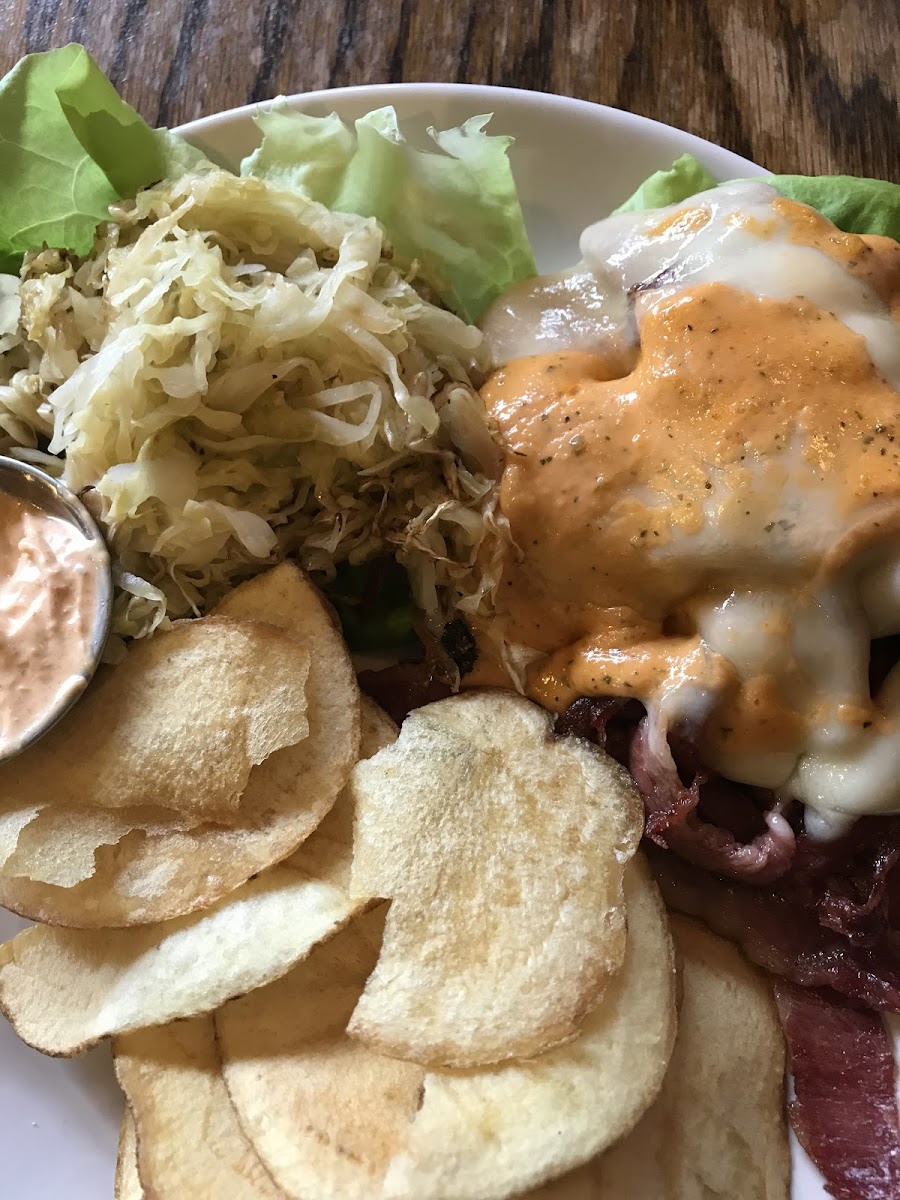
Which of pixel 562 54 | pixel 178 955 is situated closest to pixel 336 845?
pixel 178 955

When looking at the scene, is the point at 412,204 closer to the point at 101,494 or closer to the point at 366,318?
the point at 366,318

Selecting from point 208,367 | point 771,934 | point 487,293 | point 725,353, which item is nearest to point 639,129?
point 487,293

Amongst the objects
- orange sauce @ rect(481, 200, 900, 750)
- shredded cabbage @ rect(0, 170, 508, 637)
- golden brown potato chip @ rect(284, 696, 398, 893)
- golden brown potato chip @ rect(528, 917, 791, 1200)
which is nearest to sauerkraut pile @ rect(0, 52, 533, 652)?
shredded cabbage @ rect(0, 170, 508, 637)

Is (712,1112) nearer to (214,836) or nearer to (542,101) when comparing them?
(214,836)

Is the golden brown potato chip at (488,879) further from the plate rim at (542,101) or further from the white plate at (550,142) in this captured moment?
the plate rim at (542,101)

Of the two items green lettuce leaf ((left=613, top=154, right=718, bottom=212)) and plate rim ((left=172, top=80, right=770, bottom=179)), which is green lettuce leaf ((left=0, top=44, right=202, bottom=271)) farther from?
green lettuce leaf ((left=613, top=154, right=718, bottom=212))

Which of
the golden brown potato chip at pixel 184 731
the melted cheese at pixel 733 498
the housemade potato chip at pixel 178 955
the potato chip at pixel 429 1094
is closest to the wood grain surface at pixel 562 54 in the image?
the melted cheese at pixel 733 498
